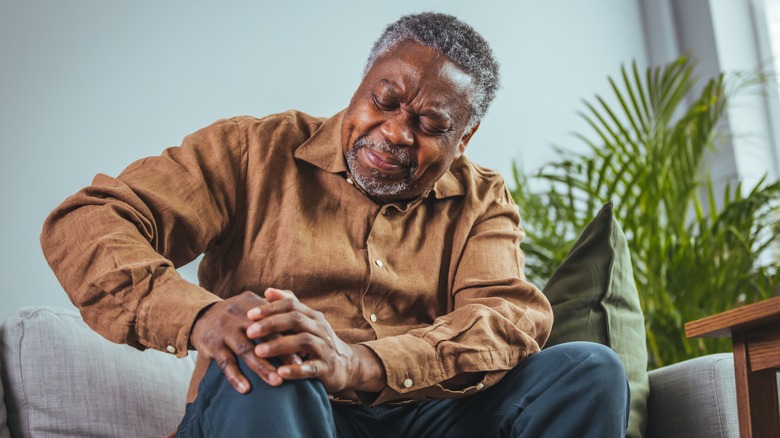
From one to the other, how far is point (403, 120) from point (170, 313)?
0.58 meters

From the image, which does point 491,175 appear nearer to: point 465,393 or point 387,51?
point 387,51

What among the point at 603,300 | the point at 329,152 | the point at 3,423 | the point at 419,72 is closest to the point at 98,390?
the point at 3,423

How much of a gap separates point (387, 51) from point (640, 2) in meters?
2.37

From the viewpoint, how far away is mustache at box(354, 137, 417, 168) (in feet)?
4.89

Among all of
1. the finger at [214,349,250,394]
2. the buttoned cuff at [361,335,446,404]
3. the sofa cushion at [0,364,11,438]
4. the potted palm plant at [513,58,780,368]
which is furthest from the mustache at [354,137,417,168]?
the potted palm plant at [513,58,780,368]

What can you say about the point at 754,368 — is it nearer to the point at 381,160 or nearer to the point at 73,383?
the point at 381,160

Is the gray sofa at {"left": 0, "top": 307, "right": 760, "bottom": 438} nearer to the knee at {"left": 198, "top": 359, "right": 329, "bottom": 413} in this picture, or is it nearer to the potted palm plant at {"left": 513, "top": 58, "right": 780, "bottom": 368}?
the knee at {"left": 198, "top": 359, "right": 329, "bottom": 413}

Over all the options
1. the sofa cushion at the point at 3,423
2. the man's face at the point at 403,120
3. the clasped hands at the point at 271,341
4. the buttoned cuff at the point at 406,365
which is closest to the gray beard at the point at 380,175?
the man's face at the point at 403,120

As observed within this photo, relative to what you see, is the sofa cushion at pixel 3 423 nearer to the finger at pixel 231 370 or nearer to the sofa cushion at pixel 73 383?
the sofa cushion at pixel 73 383

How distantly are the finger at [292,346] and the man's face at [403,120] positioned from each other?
52cm

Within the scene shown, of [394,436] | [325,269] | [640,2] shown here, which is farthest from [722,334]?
[640,2]

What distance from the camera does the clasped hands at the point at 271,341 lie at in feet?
3.25

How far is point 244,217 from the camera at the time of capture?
1477mm

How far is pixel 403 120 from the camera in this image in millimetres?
1496
